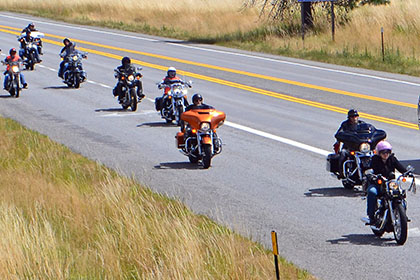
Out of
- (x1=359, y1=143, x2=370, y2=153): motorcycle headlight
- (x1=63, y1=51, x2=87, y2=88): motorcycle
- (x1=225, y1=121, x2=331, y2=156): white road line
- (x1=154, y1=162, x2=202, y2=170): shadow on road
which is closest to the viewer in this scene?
(x1=359, y1=143, x2=370, y2=153): motorcycle headlight

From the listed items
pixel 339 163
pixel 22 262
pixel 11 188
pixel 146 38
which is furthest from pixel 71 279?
pixel 146 38

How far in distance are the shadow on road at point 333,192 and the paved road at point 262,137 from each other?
2 centimetres

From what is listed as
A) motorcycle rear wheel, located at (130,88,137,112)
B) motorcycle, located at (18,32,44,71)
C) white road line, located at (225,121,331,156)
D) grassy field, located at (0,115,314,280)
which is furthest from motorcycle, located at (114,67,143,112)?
motorcycle, located at (18,32,44,71)

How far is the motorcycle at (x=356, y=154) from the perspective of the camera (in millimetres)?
13352

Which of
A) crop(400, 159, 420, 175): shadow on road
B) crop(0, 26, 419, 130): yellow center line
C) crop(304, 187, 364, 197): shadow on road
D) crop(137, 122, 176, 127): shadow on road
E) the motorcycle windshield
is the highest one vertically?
the motorcycle windshield

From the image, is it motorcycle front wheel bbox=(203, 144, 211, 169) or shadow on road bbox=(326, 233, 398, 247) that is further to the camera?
motorcycle front wheel bbox=(203, 144, 211, 169)

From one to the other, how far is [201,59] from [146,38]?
35.7 ft

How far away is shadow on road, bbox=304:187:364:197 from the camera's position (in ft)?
45.0

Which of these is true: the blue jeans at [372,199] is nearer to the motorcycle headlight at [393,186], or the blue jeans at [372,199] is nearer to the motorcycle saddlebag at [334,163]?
the motorcycle headlight at [393,186]

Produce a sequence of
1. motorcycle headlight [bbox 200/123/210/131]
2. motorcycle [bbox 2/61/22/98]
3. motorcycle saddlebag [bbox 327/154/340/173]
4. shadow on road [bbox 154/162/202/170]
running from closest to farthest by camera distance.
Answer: motorcycle saddlebag [bbox 327/154/340/173]
motorcycle headlight [bbox 200/123/210/131]
shadow on road [bbox 154/162/202/170]
motorcycle [bbox 2/61/22/98]

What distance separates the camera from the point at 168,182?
49.6ft

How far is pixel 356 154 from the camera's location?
13.4 meters

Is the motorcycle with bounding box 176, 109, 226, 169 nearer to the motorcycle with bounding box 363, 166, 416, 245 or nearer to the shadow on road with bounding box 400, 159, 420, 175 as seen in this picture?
the shadow on road with bounding box 400, 159, 420, 175

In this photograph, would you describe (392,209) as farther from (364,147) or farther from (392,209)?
→ (364,147)
